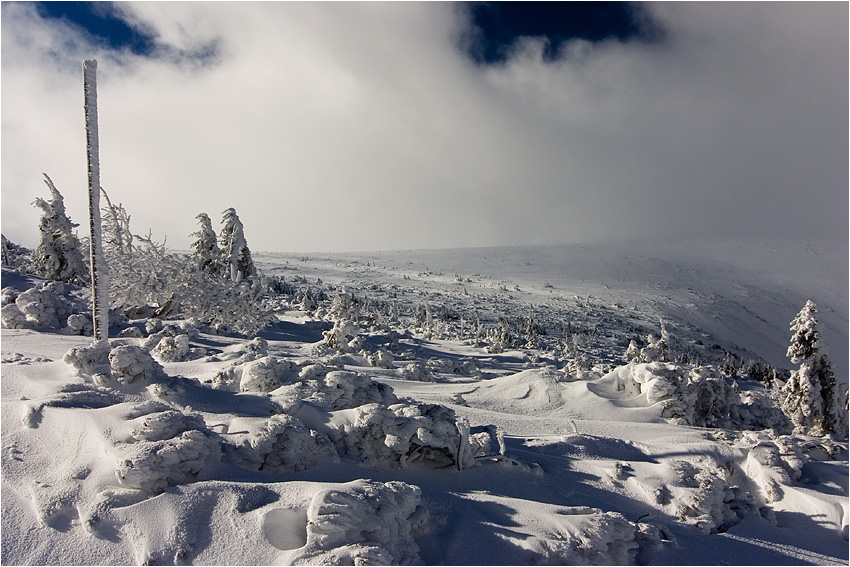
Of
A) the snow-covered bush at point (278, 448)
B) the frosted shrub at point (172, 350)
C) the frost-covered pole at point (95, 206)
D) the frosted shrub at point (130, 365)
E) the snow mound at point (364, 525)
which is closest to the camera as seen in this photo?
the snow mound at point (364, 525)

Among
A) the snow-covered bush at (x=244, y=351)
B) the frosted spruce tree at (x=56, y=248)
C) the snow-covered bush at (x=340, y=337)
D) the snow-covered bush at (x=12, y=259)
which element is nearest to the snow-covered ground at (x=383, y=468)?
the snow-covered bush at (x=244, y=351)

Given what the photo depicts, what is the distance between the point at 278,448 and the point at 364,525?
1.45 metres

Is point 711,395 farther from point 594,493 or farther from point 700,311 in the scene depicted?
point 700,311

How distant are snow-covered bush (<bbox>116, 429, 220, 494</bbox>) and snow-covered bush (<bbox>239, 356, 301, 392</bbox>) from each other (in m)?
2.54

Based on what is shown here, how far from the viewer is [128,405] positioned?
4.53 m

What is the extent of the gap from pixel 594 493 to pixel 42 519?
524 cm

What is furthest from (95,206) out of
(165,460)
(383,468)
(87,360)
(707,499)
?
(707,499)

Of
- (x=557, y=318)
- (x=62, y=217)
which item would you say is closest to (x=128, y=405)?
(x=62, y=217)

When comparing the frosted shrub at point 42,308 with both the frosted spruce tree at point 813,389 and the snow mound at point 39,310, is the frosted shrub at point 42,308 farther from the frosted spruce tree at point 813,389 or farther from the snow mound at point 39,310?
the frosted spruce tree at point 813,389

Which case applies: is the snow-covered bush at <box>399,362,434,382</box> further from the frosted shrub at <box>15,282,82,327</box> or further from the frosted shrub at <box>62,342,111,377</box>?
the frosted shrub at <box>15,282,82,327</box>

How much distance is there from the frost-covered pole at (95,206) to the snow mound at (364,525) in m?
5.73

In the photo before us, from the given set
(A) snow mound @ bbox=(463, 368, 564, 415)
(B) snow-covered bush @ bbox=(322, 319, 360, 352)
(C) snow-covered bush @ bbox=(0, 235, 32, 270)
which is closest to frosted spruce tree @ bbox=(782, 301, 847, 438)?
(A) snow mound @ bbox=(463, 368, 564, 415)

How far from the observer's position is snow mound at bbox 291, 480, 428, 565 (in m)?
3.10

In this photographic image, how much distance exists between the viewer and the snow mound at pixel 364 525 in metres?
3.10
